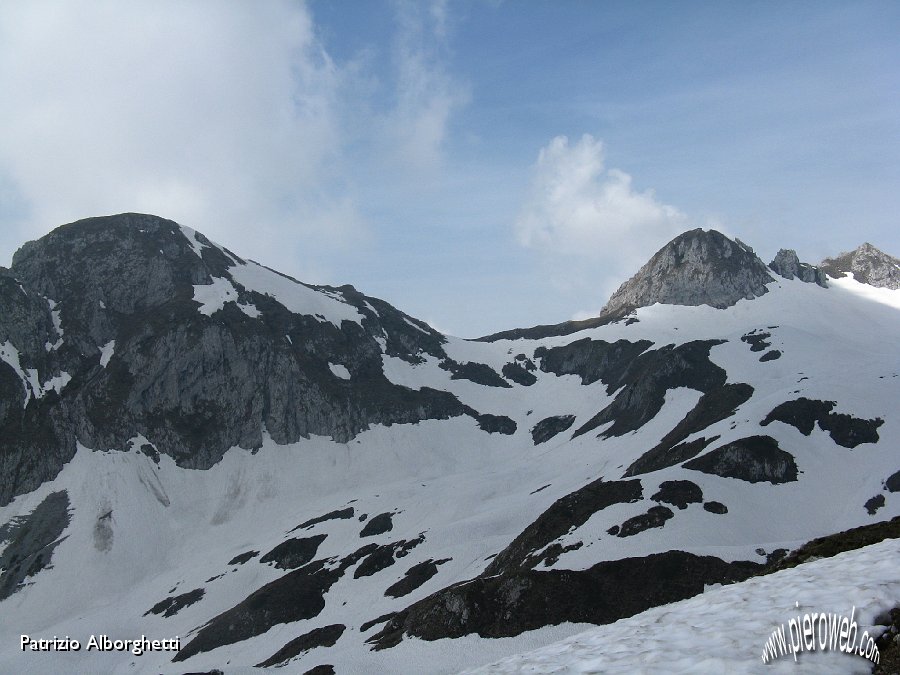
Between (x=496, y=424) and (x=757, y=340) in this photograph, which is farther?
(x=496, y=424)

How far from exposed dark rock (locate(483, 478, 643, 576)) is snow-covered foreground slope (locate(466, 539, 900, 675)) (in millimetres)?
54500

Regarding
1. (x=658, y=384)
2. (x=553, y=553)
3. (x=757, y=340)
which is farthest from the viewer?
(x=757, y=340)

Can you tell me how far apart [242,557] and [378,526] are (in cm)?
2388

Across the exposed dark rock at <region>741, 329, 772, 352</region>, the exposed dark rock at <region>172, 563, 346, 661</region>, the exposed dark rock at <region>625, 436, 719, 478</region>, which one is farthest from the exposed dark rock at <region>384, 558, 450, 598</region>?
the exposed dark rock at <region>741, 329, 772, 352</region>

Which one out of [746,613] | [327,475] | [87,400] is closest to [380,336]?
[327,475]

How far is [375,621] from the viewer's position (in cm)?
7081

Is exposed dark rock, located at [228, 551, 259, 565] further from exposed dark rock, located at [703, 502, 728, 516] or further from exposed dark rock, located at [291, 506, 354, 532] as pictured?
exposed dark rock, located at [703, 502, 728, 516]

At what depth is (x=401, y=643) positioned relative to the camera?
5762cm

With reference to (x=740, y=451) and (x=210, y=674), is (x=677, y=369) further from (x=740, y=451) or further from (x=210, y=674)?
(x=210, y=674)

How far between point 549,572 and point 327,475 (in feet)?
304

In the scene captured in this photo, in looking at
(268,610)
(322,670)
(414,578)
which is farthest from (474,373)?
(322,670)

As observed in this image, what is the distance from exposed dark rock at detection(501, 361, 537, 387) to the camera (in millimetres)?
191875

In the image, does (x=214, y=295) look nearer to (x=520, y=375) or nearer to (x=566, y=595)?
(x=520, y=375)

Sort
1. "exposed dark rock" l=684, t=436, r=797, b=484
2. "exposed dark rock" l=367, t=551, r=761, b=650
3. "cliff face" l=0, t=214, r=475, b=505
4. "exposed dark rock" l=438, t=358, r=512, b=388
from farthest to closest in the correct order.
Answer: "exposed dark rock" l=438, t=358, r=512, b=388, "cliff face" l=0, t=214, r=475, b=505, "exposed dark rock" l=684, t=436, r=797, b=484, "exposed dark rock" l=367, t=551, r=761, b=650
